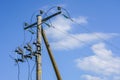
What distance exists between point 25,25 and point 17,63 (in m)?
2.69

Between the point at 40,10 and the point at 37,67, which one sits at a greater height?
the point at 40,10

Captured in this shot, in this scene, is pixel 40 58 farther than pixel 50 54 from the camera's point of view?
No

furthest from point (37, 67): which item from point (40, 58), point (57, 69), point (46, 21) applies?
point (46, 21)

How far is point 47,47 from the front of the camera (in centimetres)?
1897

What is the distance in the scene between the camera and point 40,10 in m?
18.8

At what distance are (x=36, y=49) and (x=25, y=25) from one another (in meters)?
2.52

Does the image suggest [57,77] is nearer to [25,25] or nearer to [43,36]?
[43,36]

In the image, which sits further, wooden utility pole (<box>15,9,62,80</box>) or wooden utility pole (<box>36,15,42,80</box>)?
wooden utility pole (<box>15,9,62,80</box>)

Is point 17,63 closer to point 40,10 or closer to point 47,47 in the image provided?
point 47,47

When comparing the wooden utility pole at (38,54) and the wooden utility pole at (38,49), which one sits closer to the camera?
the wooden utility pole at (38,54)

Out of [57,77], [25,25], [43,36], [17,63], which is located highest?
[25,25]

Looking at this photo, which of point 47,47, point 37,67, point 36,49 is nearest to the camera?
point 37,67

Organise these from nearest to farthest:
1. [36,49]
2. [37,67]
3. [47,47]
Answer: [37,67] < [36,49] < [47,47]

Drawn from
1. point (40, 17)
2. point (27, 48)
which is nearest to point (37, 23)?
point (40, 17)
